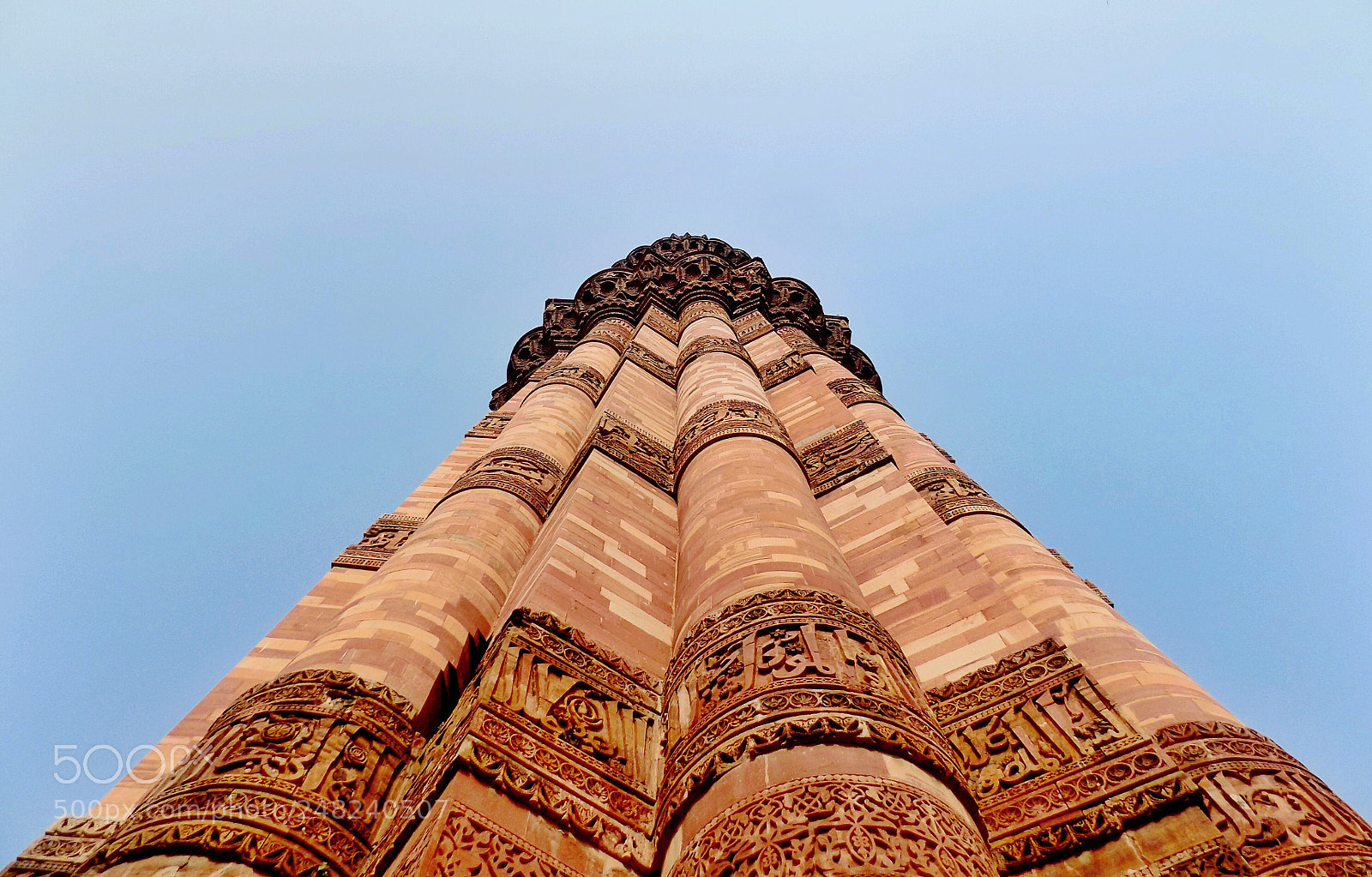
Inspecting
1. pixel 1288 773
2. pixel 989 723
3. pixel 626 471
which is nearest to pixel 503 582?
pixel 626 471

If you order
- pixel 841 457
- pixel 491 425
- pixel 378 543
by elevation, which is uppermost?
pixel 491 425

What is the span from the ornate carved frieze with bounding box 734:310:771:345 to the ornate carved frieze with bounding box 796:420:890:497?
6525 mm

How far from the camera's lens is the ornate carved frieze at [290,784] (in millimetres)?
3576

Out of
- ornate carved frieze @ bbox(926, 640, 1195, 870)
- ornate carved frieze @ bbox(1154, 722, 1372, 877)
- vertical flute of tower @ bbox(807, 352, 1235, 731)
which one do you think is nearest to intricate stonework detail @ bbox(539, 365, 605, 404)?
vertical flute of tower @ bbox(807, 352, 1235, 731)

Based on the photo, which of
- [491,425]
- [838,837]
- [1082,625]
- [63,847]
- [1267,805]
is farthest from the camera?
[491,425]

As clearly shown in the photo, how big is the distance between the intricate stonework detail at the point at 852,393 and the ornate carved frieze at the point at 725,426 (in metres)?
4.67

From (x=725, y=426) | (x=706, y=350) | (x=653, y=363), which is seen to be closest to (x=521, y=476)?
(x=725, y=426)

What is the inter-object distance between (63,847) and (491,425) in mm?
10058

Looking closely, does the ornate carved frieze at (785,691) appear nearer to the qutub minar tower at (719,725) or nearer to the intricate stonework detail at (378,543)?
the qutub minar tower at (719,725)

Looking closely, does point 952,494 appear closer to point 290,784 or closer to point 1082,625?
point 1082,625

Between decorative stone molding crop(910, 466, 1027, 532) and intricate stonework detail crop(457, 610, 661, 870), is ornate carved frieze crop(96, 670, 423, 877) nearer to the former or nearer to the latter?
intricate stonework detail crop(457, 610, 661, 870)

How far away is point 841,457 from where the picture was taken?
29.8 feet

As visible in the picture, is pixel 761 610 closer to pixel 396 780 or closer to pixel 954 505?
pixel 396 780

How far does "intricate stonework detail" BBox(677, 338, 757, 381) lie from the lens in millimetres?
11773
